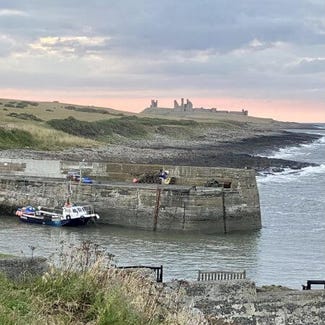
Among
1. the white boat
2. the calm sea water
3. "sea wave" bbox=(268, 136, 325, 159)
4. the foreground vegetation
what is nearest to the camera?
the foreground vegetation

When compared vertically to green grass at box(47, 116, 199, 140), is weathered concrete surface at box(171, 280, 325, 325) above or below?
below

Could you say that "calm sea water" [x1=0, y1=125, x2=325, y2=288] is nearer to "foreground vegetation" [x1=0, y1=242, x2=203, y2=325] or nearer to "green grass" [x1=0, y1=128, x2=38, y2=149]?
"foreground vegetation" [x1=0, y1=242, x2=203, y2=325]

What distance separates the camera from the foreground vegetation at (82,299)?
22.9ft

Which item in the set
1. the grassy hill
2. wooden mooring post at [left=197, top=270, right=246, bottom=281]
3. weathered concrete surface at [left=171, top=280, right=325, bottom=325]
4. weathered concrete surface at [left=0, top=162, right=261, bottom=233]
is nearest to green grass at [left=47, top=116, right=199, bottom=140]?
the grassy hill

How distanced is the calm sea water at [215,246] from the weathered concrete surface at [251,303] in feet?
30.5

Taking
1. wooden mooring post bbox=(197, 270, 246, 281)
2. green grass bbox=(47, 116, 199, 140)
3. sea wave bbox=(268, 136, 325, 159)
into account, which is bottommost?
wooden mooring post bbox=(197, 270, 246, 281)

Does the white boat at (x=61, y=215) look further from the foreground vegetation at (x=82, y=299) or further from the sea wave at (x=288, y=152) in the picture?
the sea wave at (x=288, y=152)

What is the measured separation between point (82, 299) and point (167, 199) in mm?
24796

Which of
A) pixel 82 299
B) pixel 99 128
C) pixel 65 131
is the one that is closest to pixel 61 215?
pixel 82 299

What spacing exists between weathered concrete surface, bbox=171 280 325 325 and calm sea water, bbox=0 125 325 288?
9291 mm

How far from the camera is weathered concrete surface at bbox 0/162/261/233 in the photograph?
32125 millimetres

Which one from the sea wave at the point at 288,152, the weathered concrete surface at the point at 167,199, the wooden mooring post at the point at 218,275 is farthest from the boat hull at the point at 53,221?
the sea wave at the point at 288,152

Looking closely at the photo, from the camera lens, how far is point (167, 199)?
32375 mm

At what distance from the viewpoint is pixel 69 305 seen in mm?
7309
